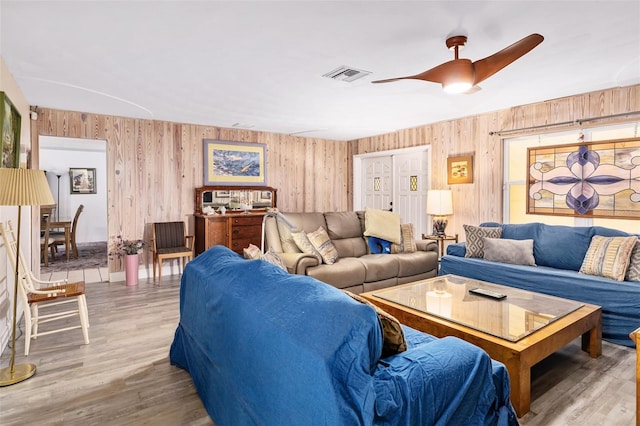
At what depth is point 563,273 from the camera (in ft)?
11.4

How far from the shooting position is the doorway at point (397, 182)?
6.18 metres

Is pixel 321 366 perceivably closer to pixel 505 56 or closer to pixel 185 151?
pixel 505 56

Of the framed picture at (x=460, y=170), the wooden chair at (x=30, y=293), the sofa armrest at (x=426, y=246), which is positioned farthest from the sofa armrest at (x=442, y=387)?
the framed picture at (x=460, y=170)

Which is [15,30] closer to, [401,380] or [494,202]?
[401,380]

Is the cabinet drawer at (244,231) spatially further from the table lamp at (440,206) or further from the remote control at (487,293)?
the remote control at (487,293)

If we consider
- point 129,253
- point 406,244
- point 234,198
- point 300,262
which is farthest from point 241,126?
point 406,244

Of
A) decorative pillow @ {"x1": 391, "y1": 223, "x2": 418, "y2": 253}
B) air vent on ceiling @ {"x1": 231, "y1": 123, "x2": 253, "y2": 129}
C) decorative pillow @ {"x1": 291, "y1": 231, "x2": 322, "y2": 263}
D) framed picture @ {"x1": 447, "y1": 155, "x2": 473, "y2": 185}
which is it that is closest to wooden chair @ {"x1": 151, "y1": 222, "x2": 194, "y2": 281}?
air vent on ceiling @ {"x1": 231, "y1": 123, "x2": 253, "y2": 129}

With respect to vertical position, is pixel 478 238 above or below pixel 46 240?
above

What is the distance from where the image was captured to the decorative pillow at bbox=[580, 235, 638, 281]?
3186 mm

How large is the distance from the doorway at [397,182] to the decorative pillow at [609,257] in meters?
2.74

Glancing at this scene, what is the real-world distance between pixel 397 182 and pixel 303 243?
3103 mm

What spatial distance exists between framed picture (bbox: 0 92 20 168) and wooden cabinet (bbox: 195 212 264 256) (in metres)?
2.45

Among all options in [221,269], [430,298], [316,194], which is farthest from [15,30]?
[316,194]

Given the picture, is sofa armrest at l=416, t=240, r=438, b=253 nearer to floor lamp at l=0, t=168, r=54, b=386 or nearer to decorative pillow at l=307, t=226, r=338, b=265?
decorative pillow at l=307, t=226, r=338, b=265
